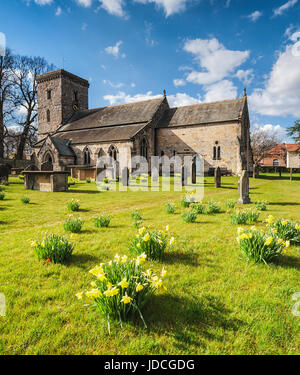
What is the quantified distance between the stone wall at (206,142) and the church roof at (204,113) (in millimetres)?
695

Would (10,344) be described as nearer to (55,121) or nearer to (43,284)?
(43,284)

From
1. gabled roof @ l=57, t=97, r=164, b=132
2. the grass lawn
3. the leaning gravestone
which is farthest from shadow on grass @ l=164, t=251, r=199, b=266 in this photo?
gabled roof @ l=57, t=97, r=164, b=132

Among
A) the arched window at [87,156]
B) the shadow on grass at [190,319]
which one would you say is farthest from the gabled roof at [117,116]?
the shadow on grass at [190,319]

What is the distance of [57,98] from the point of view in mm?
34062

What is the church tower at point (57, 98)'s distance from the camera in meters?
33.8

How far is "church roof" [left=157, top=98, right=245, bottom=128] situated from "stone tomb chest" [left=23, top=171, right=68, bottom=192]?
1861 cm

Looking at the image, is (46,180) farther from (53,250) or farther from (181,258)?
(181,258)

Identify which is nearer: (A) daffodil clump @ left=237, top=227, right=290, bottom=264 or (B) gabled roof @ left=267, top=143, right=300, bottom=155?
(A) daffodil clump @ left=237, top=227, right=290, bottom=264

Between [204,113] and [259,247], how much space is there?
26.4 m

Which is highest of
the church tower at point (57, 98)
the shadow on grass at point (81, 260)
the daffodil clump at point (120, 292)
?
the church tower at point (57, 98)

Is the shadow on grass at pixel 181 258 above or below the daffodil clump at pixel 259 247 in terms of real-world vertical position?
below

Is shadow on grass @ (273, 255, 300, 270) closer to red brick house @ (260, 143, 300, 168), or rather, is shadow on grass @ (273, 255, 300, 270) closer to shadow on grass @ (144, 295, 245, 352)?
shadow on grass @ (144, 295, 245, 352)

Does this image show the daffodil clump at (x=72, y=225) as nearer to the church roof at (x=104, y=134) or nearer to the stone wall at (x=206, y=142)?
the church roof at (x=104, y=134)

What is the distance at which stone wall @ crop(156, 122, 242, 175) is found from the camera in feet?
80.7
